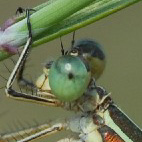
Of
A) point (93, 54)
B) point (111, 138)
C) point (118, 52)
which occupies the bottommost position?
point (111, 138)

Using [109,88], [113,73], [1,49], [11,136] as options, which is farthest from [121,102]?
[1,49]

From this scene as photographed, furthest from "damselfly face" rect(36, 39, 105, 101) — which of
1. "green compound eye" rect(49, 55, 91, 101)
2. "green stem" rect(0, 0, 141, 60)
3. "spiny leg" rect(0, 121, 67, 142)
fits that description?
"green stem" rect(0, 0, 141, 60)

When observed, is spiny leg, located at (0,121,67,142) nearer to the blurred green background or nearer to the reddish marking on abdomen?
the reddish marking on abdomen

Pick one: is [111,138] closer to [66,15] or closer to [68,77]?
[68,77]

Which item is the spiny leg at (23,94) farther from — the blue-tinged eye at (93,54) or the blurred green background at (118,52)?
the blurred green background at (118,52)

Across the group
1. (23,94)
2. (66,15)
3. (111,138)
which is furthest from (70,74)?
(66,15)

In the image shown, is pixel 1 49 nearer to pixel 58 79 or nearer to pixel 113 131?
pixel 58 79
